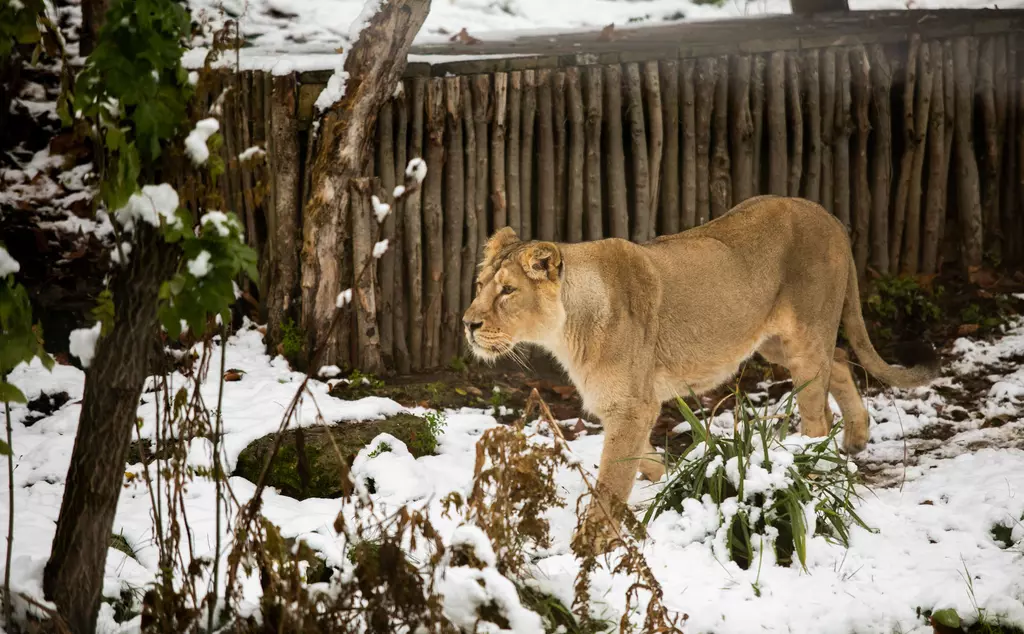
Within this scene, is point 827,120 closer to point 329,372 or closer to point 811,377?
point 811,377

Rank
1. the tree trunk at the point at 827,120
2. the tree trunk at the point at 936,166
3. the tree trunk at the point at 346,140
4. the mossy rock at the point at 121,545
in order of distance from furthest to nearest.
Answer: the tree trunk at the point at 936,166
the tree trunk at the point at 827,120
the tree trunk at the point at 346,140
the mossy rock at the point at 121,545

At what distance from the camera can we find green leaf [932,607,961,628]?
4.37 meters

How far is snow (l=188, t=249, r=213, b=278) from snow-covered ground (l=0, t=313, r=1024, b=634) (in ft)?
4.54

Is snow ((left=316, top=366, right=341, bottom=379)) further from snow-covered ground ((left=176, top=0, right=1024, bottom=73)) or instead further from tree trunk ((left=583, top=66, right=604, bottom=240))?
snow-covered ground ((left=176, top=0, right=1024, bottom=73))

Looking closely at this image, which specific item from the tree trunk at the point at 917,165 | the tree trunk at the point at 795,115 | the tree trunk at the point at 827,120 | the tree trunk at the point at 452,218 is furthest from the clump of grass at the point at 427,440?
the tree trunk at the point at 917,165

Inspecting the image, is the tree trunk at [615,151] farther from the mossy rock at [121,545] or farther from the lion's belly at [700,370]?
the mossy rock at [121,545]

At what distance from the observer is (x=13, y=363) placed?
2971 mm

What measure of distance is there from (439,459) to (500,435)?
8.06 feet

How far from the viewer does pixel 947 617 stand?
14.4 ft

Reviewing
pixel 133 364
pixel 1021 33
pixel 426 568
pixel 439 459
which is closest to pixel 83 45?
pixel 439 459

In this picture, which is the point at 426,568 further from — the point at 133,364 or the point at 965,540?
the point at 965,540

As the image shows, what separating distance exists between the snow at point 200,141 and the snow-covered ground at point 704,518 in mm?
1550

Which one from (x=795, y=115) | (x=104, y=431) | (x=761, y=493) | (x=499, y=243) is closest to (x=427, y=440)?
(x=499, y=243)

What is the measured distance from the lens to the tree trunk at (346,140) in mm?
6816
